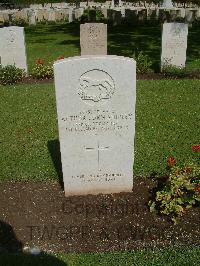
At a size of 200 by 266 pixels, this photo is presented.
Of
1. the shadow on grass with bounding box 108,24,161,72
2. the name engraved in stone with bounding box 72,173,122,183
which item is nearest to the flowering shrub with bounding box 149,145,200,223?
the name engraved in stone with bounding box 72,173,122,183

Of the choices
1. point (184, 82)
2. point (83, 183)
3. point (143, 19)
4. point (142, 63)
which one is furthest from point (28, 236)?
point (143, 19)

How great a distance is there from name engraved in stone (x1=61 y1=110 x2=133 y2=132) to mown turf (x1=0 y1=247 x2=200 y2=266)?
5.38 ft

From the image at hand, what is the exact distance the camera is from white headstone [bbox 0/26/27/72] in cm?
1224

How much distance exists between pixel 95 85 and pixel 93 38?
27.1 feet

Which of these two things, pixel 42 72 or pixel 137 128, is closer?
pixel 137 128

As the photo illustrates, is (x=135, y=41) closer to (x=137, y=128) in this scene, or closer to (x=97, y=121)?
(x=137, y=128)

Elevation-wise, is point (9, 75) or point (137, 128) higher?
point (9, 75)

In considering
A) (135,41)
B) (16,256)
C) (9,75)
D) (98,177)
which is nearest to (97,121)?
(98,177)

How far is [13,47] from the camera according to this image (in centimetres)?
1254

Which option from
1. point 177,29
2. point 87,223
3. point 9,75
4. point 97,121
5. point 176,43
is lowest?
point 87,223

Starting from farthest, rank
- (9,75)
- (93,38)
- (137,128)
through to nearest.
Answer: (93,38), (9,75), (137,128)

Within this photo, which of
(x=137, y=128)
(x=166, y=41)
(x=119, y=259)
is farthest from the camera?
(x=166, y=41)

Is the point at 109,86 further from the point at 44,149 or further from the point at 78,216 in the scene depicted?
the point at 44,149

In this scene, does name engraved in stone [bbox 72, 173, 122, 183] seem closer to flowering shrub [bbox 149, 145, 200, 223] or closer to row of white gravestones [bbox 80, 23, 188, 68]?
flowering shrub [bbox 149, 145, 200, 223]
